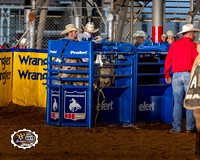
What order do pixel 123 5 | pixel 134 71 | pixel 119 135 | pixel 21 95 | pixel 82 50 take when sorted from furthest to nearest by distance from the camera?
pixel 123 5
pixel 21 95
pixel 134 71
pixel 82 50
pixel 119 135

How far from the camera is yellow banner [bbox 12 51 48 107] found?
12.5m

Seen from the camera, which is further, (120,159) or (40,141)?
(40,141)

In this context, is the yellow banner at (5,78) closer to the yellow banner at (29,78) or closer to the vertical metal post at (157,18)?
the yellow banner at (29,78)

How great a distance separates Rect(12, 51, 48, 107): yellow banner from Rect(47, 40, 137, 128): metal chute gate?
8.39ft

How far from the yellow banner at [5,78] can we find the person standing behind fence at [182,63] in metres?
5.33

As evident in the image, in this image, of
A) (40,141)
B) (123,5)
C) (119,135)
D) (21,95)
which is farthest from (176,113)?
(123,5)

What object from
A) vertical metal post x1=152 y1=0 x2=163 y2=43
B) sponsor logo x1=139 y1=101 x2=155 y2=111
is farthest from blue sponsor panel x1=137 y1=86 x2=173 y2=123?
vertical metal post x1=152 y1=0 x2=163 y2=43

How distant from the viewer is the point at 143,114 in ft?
33.9

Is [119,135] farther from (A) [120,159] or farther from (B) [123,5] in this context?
(B) [123,5]

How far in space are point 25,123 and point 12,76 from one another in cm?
331

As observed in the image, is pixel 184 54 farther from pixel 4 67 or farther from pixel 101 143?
pixel 4 67

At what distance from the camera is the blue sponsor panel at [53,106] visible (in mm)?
9461

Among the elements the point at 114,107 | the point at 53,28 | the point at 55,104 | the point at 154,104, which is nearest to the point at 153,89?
the point at 154,104

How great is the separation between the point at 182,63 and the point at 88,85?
191 centimetres
